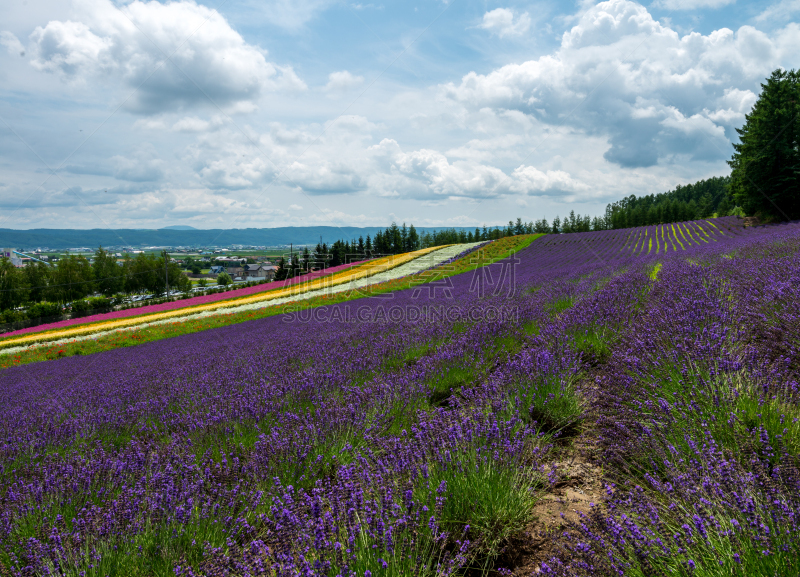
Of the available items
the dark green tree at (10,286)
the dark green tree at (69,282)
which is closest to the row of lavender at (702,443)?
the dark green tree at (10,286)

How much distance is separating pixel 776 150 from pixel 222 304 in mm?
38935

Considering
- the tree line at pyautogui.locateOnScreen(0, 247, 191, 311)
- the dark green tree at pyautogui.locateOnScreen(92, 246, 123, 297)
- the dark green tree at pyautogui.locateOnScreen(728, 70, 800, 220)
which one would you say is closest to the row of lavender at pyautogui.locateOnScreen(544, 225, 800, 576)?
the dark green tree at pyautogui.locateOnScreen(728, 70, 800, 220)

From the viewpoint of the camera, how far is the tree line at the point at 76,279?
52469mm

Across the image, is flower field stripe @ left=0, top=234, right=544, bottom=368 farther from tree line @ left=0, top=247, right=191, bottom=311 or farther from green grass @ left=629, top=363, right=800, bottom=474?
tree line @ left=0, top=247, right=191, bottom=311

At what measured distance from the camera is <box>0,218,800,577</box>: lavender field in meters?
1.43

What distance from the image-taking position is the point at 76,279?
190ft

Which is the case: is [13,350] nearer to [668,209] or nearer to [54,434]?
[54,434]

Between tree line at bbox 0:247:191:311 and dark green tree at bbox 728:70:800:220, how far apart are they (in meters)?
56.7

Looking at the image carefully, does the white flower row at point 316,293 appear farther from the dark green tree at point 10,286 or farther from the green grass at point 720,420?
the dark green tree at point 10,286

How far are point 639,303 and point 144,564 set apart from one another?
17.9ft

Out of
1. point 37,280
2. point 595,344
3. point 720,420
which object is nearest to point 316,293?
point 595,344

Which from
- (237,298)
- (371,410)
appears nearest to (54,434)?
(371,410)

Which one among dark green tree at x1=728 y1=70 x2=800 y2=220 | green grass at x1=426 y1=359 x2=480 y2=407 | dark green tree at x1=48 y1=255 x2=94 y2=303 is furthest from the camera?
dark green tree at x1=48 y1=255 x2=94 y2=303

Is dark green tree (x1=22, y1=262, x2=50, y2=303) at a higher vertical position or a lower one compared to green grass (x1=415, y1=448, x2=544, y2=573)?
lower
